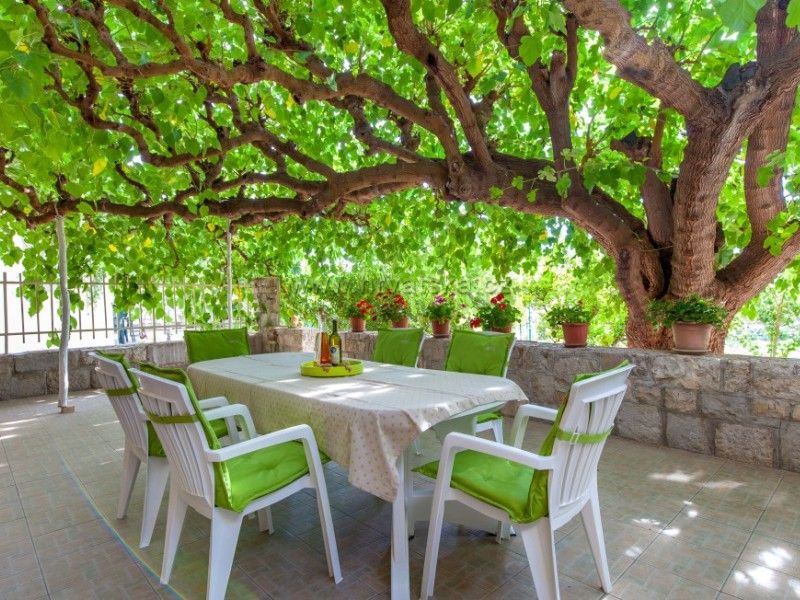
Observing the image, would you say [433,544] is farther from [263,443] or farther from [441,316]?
[441,316]

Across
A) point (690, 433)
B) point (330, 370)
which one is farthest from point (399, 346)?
point (690, 433)

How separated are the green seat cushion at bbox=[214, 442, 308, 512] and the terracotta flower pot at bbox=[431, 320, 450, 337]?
287 centimetres

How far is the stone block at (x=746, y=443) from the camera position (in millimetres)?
2947

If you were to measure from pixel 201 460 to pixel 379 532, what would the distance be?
1.04m

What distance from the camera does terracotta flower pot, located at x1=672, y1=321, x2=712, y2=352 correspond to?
323 cm

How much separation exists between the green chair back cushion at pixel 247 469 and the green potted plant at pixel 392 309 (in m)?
3.22

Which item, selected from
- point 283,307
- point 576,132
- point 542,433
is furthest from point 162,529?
point 283,307

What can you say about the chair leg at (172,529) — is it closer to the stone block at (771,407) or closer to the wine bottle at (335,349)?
the wine bottle at (335,349)

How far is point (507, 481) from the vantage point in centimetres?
174

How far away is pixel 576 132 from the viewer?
4750 millimetres

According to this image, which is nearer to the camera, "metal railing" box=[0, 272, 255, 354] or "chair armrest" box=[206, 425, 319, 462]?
"chair armrest" box=[206, 425, 319, 462]

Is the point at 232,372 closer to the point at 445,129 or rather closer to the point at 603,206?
the point at 445,129

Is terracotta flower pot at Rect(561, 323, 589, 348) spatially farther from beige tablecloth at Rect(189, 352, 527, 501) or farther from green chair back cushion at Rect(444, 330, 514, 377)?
beige tablecloth at Rect(189, 352, 527, 501)

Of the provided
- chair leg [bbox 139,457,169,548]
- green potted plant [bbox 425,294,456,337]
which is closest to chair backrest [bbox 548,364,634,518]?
chair leg [bbox 139,457,169,548]
